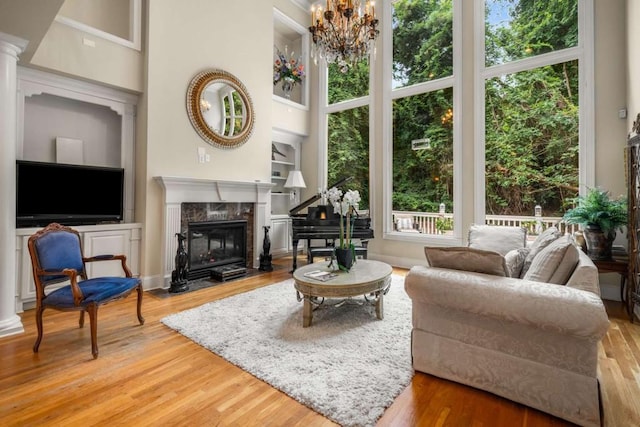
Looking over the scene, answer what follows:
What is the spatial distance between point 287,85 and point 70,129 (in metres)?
3.92

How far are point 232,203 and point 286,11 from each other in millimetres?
4151

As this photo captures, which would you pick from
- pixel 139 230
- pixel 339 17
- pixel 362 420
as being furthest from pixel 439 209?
pixel 139 230

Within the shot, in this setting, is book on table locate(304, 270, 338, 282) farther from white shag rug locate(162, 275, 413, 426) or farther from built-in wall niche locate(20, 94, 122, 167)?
built-in wall niche locate(20, 94, 122, 167)

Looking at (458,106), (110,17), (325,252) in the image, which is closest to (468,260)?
(325,252)

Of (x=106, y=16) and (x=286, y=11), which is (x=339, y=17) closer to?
(x=106, y=16)

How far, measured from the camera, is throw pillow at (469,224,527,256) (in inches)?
132

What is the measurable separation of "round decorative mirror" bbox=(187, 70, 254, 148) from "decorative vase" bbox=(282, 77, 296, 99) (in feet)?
4.94

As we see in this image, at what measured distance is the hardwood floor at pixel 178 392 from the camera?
1667 mm

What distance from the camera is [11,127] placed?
264 centimetres

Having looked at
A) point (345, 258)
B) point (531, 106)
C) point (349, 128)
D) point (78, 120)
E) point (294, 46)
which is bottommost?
point (345, 258)

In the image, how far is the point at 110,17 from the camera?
13.5 feet

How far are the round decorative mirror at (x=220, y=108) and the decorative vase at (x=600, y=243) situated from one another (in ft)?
15.9

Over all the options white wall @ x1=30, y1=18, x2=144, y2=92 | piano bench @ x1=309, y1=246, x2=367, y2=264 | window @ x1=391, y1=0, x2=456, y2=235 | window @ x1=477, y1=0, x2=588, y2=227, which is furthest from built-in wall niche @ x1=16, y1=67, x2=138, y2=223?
window @ x1=477, y1=0, x2=588, y2=227

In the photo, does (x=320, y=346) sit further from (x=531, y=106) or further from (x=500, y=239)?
(x=531, y=106)
